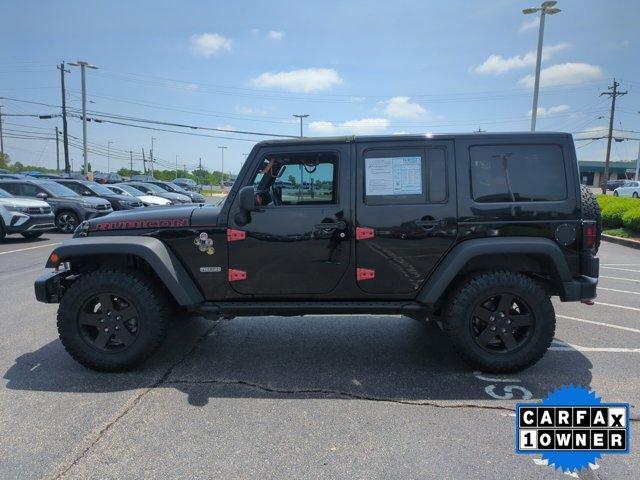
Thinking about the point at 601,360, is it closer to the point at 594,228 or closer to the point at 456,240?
the point at 594,228

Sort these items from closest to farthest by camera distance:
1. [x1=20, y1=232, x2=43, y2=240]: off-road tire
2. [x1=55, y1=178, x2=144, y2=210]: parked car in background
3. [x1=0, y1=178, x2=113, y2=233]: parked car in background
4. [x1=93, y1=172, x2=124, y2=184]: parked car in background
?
1. [x1=20, y1=232, x2=43, y2=240]: off-road tire
2. [x1=0, y1=178, x2=113, y2=233]: parked car in background
3. [x1=55, y1=178, x2=144, y2=210]: parked car in background
4. [x1=93, y1=172, x2=124, y2=184]: parked car in background

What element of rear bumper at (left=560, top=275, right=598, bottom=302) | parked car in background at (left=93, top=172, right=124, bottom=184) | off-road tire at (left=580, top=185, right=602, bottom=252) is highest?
parked car in background at (left=93, top=172, right=124, bottom=184)

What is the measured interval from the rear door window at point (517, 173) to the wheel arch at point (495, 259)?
359 mm

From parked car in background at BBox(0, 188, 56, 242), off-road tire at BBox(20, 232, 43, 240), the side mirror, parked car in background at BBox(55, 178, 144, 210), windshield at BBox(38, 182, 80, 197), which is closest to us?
the side mirror

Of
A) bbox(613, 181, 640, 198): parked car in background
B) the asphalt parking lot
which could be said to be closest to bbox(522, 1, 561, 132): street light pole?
the asphalt parking lot

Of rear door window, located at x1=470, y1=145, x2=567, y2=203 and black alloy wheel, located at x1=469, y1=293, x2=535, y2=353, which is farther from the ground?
rear door window, located at x1=470, y1=145, x2=567, y2=203

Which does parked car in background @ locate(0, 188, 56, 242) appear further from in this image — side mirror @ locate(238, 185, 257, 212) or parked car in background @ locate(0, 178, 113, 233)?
side mirror @ locate(238, 185, 257, 212)

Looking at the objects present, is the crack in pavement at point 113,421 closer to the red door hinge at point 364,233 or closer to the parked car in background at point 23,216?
the red door hinge at point 364,233

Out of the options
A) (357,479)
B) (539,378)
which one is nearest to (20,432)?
(357,479)

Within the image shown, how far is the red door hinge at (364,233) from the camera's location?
3637mm

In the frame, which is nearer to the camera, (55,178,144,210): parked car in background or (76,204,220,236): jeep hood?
(76,204,220,236): jeep hood

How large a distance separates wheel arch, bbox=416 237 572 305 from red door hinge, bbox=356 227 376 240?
1.98ft

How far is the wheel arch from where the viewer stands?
3.54 metres

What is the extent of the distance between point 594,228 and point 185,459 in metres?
3.44
